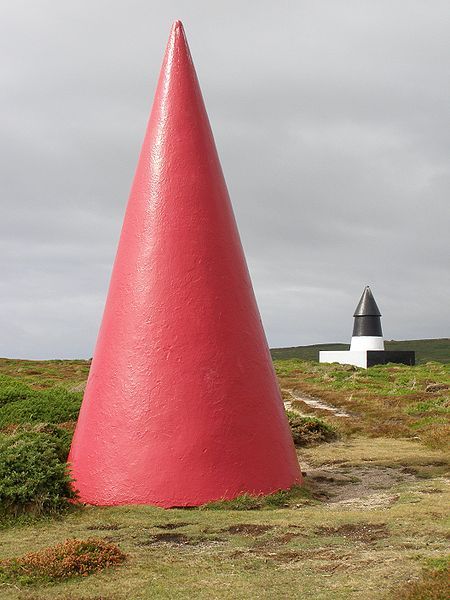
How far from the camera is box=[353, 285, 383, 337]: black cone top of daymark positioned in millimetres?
41812

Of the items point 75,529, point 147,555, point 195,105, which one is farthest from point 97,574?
point 195,105

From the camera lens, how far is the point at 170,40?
9164 mm

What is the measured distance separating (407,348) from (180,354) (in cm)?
7975

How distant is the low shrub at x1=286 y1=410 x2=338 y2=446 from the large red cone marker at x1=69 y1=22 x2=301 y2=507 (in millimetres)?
4938

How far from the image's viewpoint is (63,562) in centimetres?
525

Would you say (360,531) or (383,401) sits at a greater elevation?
(383,401)

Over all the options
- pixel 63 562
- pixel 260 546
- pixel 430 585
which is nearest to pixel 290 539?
pixel 260 546

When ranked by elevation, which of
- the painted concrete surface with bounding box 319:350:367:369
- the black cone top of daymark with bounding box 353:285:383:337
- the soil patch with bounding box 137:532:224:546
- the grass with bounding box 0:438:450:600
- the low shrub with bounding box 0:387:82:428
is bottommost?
the soil patch with bounding box 137:532:224:546

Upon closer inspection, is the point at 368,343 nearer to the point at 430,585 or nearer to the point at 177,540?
the point at 177,540

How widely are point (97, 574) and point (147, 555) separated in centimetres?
58

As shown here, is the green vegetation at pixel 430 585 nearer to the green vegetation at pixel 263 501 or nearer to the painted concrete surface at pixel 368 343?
the green vegetation at pixel 263 501

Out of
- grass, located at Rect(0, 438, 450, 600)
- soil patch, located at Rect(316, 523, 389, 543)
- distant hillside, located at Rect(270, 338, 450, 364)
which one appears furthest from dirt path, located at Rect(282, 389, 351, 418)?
distant hillside, located at Rect(270, 338, 450, 364)

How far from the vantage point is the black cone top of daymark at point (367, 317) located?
41.8m

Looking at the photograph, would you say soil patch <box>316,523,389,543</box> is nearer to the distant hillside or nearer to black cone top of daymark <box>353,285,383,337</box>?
black cone top of daymark <box>353,285,383,337</box>
